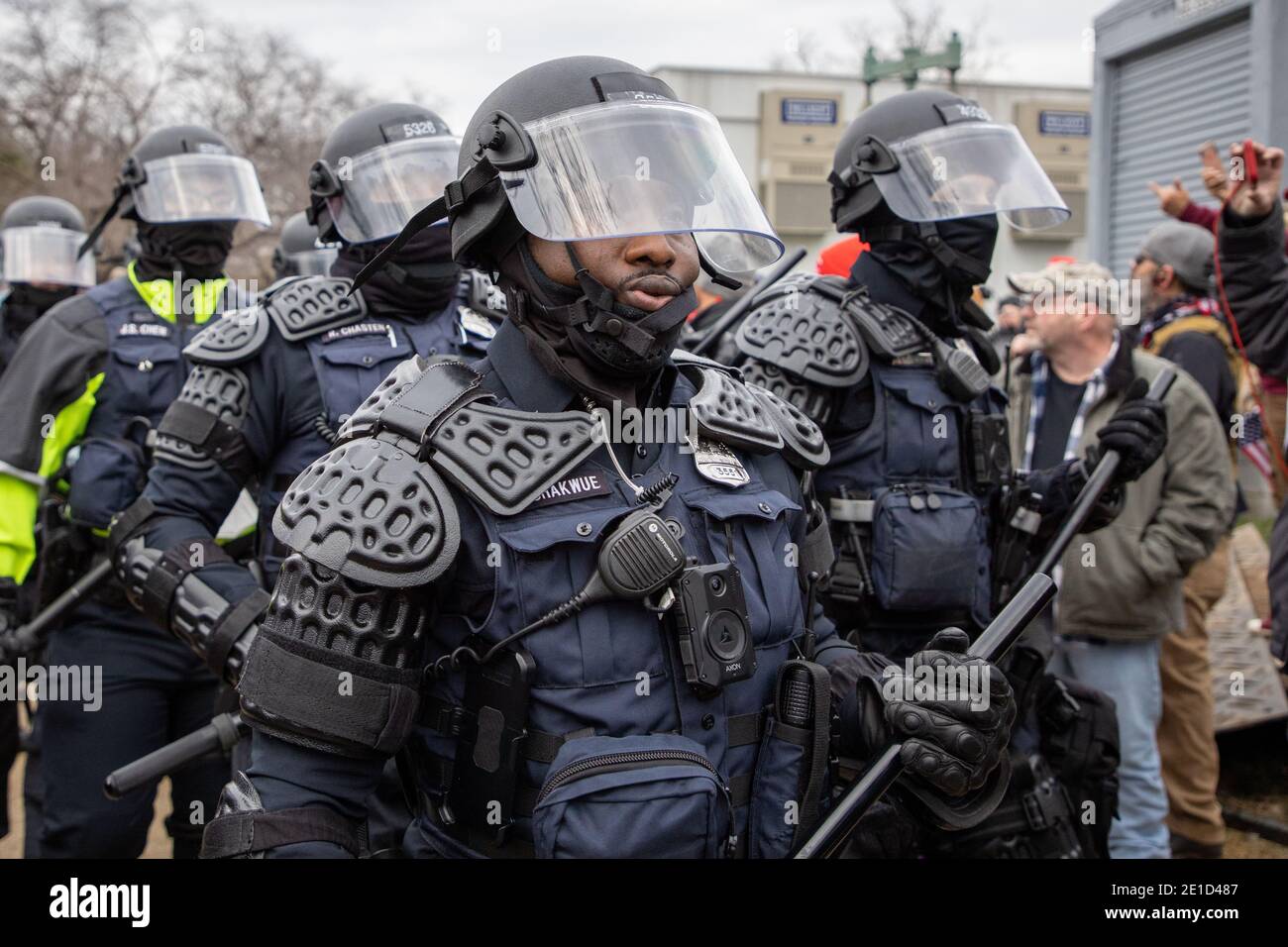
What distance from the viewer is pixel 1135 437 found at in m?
3.62

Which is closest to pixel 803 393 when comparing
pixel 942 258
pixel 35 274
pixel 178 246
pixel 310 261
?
pixel 942 258

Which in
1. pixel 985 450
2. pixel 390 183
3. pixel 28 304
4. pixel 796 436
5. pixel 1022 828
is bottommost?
pixel 1022 828

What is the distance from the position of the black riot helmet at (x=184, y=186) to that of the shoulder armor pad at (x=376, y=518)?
2.78 metres

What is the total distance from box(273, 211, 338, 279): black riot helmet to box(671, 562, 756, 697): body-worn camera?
17.2 feet

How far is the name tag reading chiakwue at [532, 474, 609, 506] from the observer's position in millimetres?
2041

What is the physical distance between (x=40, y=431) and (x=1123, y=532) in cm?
383

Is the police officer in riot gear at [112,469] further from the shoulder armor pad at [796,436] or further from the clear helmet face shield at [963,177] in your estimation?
the shoulder armor pad at [796,436]

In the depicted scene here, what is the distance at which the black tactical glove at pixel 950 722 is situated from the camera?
215 cm

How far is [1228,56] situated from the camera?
7.90 metres

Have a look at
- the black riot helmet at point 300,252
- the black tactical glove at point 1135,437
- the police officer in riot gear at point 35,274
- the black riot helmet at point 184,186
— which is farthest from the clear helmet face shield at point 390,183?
the police officer in riot gear at point 35,274

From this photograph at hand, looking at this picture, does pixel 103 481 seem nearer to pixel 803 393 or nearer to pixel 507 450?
pixel 803 393

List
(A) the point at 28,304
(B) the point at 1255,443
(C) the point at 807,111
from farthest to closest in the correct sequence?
1. (C) the point at 807,111
2. (A) the point at 28,304
3. (B) the point at 1255,443

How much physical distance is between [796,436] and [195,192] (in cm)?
300

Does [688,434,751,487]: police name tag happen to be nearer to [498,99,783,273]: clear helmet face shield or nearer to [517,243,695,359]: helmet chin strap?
[517,243,695,359]: helmet chin strap
